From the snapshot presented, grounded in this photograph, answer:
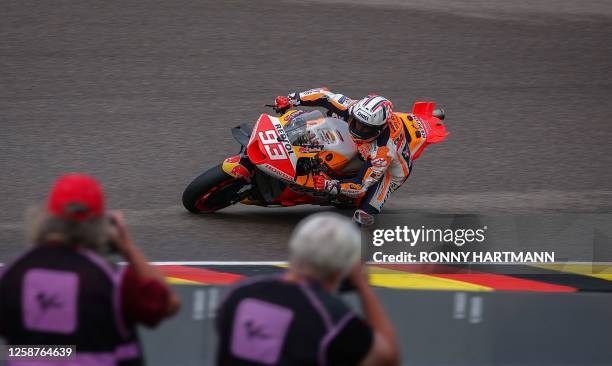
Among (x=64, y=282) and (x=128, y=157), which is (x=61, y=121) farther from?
(x=64, y=282)

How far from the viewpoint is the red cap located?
3332 millimetres

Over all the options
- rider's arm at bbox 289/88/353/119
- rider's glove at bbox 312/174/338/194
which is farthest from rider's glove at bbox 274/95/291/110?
rider's glove at bbox 312/174/338/194

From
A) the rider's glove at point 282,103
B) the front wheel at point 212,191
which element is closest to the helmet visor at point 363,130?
the rider's glove at point 282,103

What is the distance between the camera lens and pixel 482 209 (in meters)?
8.84

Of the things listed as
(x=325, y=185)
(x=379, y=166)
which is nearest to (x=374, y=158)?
(x=379, y=166)

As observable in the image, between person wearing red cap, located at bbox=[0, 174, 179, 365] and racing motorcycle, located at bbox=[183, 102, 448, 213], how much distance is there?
453 cm

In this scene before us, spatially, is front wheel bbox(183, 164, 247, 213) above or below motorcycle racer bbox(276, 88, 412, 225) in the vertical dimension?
below

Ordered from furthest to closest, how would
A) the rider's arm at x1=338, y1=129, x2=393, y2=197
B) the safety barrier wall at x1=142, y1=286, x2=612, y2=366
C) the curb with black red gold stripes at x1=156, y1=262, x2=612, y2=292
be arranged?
the rider's arm at x1=338, y1=129, x2=393, y2=197, the curb with black red gold stripes at x1=156, y1=262, x2=612, y2=292, the safety barrier wall at x1=142, y1=286, x2=612, y2=366

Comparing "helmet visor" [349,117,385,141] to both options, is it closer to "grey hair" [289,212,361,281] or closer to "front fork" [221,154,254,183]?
"front fork" [221,154,254,183]

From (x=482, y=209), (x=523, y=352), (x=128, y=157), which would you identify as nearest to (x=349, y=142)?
(x=482, y=209)

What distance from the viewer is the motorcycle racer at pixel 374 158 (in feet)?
26.0

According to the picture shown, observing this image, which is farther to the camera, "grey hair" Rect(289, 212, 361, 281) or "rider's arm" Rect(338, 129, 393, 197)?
"rider's arm" Rect(338, 129, 393, 197)

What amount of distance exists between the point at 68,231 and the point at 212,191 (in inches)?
190

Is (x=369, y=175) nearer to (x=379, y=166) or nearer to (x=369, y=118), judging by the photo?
(x=379, y=166)
